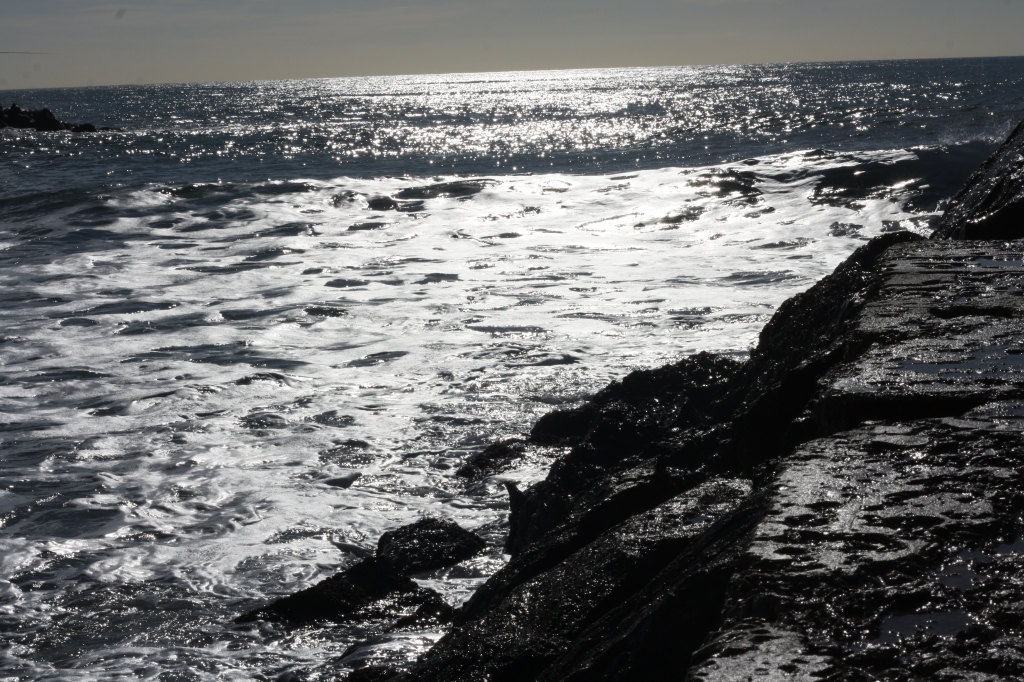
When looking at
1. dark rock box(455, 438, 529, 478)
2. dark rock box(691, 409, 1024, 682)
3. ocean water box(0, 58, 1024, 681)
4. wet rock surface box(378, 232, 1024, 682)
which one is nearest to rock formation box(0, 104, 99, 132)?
ocean water box(0, 58, 1024, 681)

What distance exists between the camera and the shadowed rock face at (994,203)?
4359 millimetres

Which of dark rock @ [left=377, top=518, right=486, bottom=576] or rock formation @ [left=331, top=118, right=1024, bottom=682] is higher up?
rock formation @ [left=331, top=118, right=1024, bottom=682]

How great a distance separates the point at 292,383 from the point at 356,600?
3.98 metres

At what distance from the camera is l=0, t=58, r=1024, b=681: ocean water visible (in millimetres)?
4734

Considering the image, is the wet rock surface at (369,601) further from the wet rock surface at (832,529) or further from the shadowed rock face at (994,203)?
the shadowed rock face at (994,203)

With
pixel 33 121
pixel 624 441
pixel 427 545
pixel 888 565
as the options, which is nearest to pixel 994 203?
pixel 624 441

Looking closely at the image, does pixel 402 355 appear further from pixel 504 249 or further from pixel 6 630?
pixel 504 249

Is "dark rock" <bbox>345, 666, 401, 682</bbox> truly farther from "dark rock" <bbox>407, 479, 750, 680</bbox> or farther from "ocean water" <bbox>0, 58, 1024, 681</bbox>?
"dark rock" <bbox>407, 479, 750, 680</bbox>

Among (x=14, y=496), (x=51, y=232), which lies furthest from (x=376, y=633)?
(x=51, y=232)

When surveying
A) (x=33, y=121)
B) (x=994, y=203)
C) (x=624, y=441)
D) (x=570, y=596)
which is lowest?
(x=624, y=441)

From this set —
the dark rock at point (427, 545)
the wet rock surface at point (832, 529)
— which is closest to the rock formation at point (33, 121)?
→ the dark rock at point (427, 545)

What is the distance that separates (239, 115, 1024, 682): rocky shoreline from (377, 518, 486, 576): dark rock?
0.05m

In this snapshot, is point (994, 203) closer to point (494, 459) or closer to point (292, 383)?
point (494, 459)

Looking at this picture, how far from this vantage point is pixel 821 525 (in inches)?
76.9
